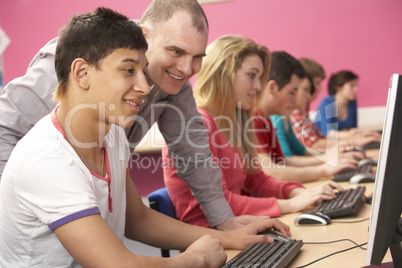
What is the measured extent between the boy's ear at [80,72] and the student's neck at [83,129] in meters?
0.05

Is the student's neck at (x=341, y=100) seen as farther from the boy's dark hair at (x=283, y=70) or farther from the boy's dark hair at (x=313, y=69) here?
the boy's dark hair at (x=283, y=70)

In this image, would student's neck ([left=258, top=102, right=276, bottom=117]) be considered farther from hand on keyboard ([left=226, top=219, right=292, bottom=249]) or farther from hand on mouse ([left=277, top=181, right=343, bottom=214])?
hand on keyboard ([left=226, top=219, right=292, bottom=249])

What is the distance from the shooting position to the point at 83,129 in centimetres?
98

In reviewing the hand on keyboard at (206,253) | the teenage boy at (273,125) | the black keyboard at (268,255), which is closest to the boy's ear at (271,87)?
the teenage boy at (273,125)

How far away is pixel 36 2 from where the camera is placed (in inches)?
197

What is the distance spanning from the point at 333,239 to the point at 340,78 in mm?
3763

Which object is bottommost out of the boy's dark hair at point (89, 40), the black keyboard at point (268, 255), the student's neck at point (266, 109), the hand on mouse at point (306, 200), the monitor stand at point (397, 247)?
the hand on mouse at point (306, 200)

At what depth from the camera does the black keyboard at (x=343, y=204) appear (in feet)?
4.90

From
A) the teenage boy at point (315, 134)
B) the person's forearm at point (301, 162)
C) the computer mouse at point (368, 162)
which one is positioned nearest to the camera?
the computer mouse at point (368, 162)

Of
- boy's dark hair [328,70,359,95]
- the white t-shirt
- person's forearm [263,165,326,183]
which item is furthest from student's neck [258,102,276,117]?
boy's dark hair [328,70,359,95]

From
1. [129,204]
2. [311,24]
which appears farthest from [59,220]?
[311,24]

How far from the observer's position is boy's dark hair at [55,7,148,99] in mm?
979

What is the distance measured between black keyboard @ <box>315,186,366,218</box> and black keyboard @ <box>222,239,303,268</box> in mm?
367

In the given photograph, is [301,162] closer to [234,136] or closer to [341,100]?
[234,136]
